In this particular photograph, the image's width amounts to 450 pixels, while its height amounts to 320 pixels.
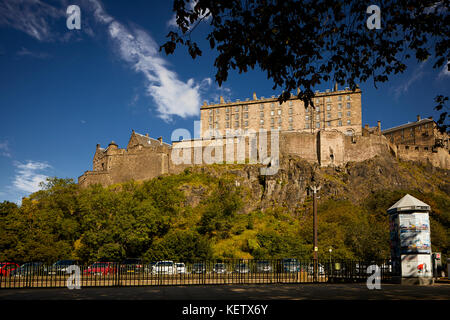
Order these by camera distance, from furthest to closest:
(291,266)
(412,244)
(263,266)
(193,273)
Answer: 1. (291,266)
2. (263,266)
3. (193,273)
4. (412,244)

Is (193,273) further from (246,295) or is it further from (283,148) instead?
(283,148)

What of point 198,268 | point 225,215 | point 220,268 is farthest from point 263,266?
point 225,215

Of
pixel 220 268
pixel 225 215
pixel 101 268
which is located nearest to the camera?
pixel 101 268

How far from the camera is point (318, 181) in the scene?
71875 mm

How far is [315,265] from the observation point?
68.2ft

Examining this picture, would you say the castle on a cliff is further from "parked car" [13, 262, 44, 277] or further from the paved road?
the paved road

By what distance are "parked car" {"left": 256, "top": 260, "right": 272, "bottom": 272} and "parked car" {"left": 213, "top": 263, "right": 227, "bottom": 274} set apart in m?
1.98

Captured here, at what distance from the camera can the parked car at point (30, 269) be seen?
60.2 ft

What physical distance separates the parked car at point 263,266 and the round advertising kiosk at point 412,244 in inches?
260

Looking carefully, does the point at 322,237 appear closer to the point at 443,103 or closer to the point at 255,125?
the point at 443,103

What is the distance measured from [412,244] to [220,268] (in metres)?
10.1

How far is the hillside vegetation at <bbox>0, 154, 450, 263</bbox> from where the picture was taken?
43219 mm

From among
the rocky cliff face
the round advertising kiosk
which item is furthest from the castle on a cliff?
the round advertising kiosk
